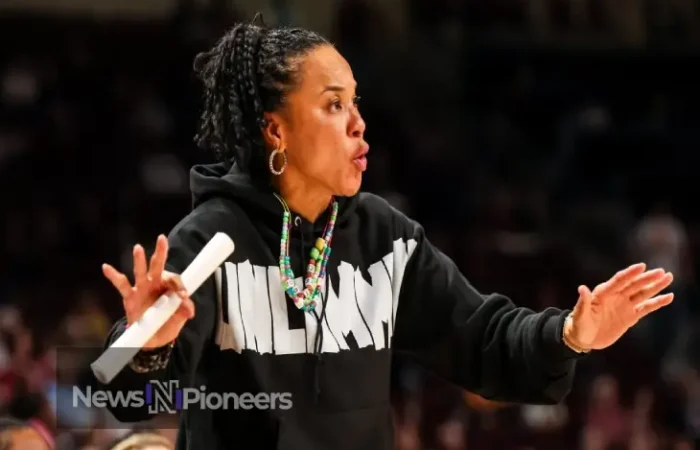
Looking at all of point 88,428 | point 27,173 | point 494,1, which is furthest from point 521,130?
point 88,428

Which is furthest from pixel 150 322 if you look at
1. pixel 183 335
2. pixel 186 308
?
pixel 183 335

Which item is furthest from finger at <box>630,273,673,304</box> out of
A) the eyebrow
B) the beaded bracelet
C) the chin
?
the eyebrow

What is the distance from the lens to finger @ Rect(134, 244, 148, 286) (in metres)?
1.67

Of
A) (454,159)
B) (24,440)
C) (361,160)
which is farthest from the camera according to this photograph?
(454,159)

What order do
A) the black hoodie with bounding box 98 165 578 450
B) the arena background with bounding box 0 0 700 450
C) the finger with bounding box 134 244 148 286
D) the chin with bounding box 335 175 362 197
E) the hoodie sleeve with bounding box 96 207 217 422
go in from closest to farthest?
the finger with bounding box 134 244 148 286
the hoodie sleeve with bounding box 96 207 217 422
the black hoodie with bounding box 98 165 578 450
the chin with bounding box 335 175 362 197
the arena background with bounding box 0 0 700 450

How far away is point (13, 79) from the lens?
6.70 m

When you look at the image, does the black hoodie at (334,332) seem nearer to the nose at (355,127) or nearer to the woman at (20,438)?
the nose at (355,127)

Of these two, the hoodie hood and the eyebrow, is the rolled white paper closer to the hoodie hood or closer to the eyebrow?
the hoodie hood

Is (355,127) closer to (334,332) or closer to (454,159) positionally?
(334,332)

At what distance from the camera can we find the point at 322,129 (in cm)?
208

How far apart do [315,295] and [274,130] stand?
32cm

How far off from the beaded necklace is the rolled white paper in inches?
10.0

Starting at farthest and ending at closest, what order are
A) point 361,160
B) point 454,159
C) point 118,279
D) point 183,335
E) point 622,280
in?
point 454,159
point 361,160
point 622,280
point 183,335
point 118,279

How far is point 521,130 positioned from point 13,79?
339 cm
